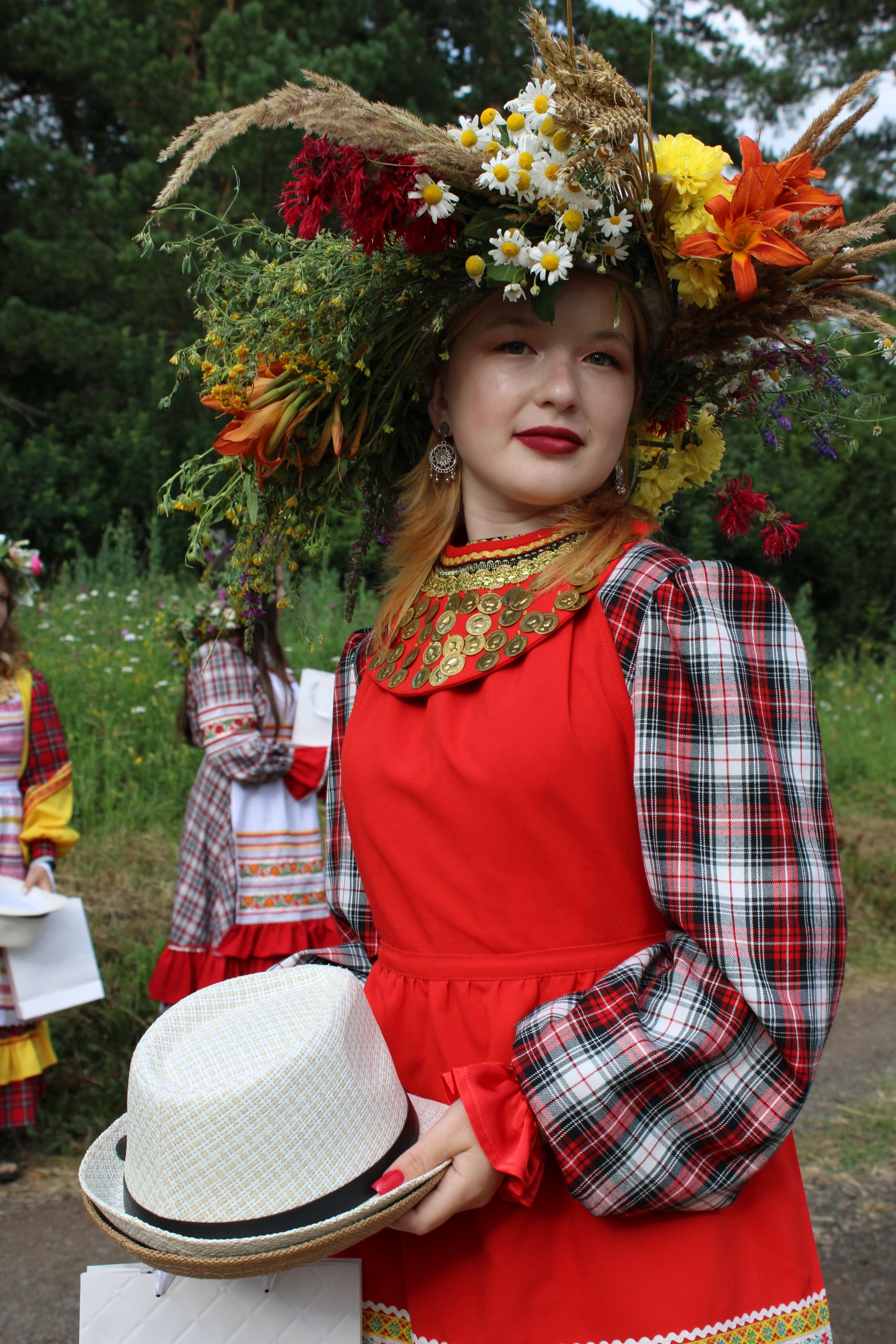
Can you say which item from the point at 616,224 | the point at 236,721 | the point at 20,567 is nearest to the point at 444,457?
the point at 616,224

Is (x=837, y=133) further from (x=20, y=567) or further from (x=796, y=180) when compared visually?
(x=20, y=567)

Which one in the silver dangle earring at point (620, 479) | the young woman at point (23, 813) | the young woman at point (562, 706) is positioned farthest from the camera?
the young woman at point (23, 813)

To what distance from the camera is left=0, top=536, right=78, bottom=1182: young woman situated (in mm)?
3848

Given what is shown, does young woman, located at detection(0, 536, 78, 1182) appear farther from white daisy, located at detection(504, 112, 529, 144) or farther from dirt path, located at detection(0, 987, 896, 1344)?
white daisy, located at detection(504, 112, 529, 144)

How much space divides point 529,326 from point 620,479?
269mm

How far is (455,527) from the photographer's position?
1.74 metres

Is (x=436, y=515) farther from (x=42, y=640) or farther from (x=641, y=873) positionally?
(x=42, y=640)

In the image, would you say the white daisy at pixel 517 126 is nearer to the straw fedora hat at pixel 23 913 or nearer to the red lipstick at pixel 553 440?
the red lipstick at pixel 553 440

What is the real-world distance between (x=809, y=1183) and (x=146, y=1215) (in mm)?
3167

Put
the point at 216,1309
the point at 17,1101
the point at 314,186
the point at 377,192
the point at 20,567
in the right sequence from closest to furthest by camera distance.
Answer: the point at 216,1309
the point at 377,192
the point at 314,186
the point at 17,1101
the point at 20,567

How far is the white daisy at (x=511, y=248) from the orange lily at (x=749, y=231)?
19 centimetres

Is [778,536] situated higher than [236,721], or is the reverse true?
[778,536]

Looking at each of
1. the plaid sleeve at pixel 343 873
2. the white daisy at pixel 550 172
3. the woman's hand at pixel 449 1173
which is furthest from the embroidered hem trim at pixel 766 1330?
the white daisy at pixel 550 172

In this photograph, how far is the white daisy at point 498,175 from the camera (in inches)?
53.7
